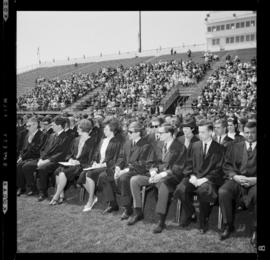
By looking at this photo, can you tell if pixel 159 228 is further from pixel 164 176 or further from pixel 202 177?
pixel 202 177

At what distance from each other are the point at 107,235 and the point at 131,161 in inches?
50.8

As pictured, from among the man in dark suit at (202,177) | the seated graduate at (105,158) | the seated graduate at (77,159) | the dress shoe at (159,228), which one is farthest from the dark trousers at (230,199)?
the seated graduate at (77,159)

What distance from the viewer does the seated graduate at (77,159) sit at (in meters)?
6.00

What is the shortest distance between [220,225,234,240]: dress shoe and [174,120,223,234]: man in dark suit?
26 centimetres

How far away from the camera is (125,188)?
541 centimetres

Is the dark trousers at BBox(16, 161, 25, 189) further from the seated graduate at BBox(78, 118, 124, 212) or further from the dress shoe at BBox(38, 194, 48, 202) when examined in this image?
the seated graduate at BBox(78, 118, 124, 212)

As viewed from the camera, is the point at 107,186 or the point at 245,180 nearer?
the point at 245,180

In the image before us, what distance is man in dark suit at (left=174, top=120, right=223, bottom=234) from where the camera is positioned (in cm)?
483

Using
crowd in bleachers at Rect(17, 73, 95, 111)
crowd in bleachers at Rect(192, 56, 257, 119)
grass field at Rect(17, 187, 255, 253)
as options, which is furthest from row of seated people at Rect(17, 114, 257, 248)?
crowd in bleachers at Rect(192, 56, 257, 119)

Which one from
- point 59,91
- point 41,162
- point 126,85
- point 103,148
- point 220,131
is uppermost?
point 126,85

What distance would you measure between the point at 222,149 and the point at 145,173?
1.25 metres

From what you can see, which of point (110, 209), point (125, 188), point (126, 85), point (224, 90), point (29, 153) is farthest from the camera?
point (126, 85)

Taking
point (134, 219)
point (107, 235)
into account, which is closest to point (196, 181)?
point (134, 219)
